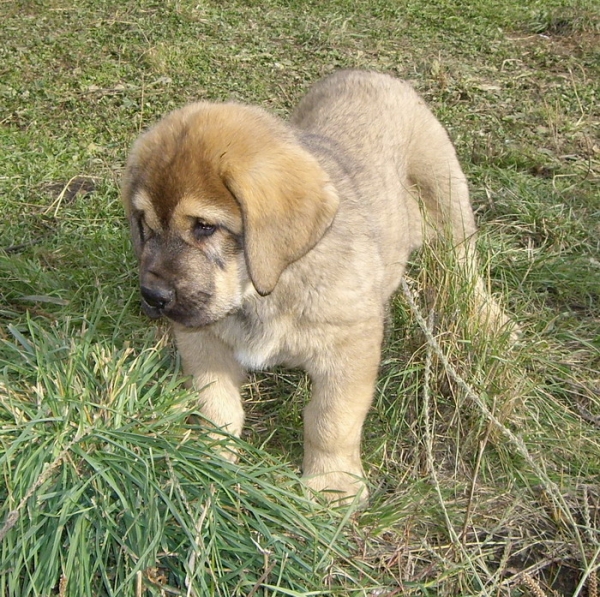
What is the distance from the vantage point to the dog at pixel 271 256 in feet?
9.20

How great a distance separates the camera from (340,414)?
11.1 feet

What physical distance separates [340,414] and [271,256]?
0.91 metres

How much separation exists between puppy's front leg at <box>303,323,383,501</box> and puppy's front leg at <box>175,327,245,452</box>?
1.23 feet

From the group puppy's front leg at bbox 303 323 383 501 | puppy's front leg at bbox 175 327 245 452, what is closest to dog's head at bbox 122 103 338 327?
puppy's front leg at bbox 175 327 245 452

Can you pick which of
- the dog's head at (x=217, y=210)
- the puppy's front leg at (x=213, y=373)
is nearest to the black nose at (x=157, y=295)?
the dog's head at (x=217, y=210)

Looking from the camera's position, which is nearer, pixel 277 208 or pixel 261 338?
pixel 277 208

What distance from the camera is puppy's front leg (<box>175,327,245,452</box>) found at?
11.3 ft

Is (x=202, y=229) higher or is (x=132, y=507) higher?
(x=202, y=229)

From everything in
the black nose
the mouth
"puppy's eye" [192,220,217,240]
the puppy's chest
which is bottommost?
the puppy's chest

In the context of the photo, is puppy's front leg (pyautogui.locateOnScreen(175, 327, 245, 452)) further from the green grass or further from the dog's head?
the dog's head

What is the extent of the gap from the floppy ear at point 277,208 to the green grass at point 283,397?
0.81m

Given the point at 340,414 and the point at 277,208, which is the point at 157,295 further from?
the point at 340,414

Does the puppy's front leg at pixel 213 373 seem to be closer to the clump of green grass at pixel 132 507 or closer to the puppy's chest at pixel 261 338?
the puppy's chest at pixel 261 338

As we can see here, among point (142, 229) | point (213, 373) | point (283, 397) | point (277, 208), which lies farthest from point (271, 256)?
point (283, 397)
